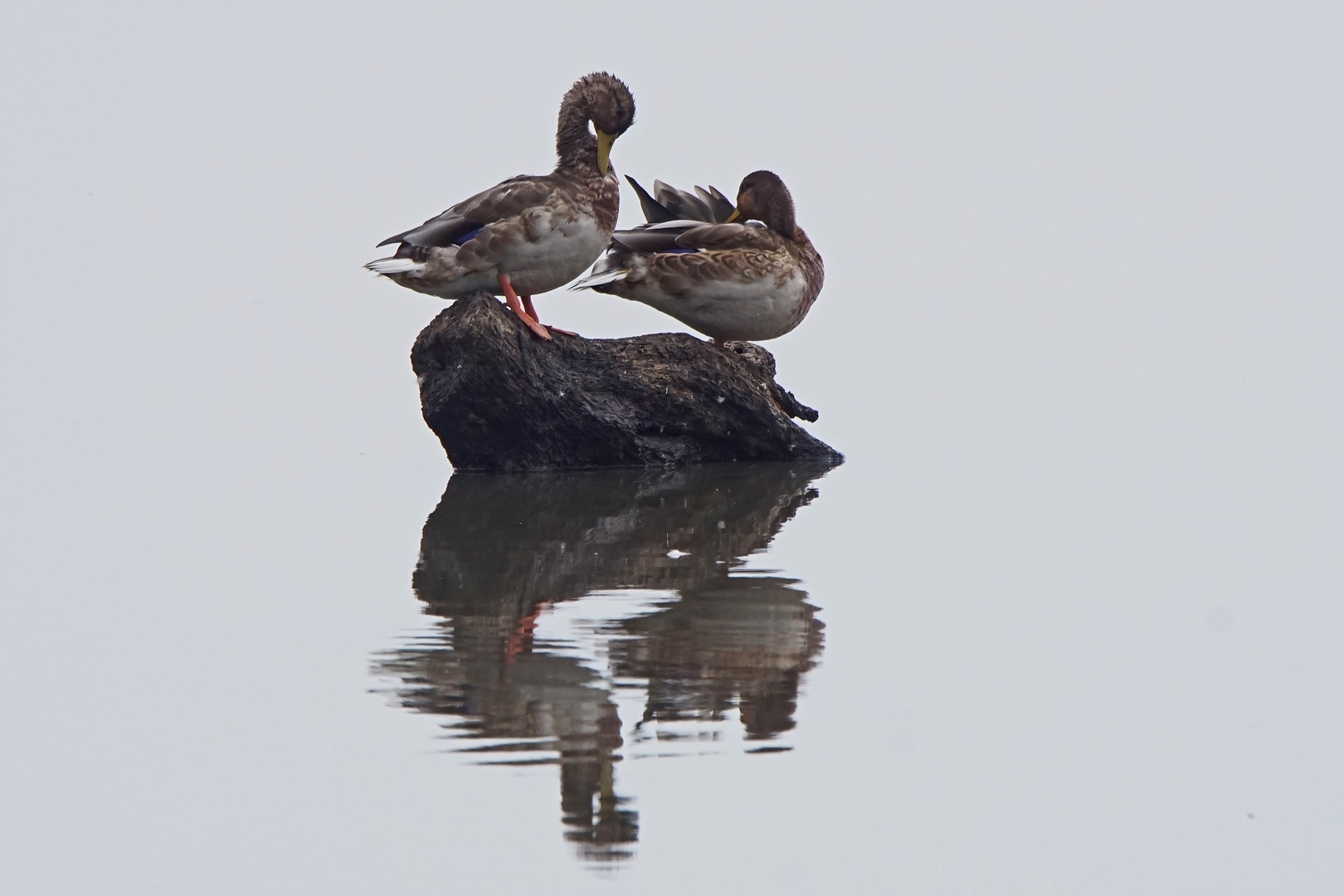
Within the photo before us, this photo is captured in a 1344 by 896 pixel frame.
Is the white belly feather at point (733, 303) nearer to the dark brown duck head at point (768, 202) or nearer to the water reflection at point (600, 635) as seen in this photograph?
the dark brown duck head at point (768, 202)

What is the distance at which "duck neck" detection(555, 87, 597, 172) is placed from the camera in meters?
11.0

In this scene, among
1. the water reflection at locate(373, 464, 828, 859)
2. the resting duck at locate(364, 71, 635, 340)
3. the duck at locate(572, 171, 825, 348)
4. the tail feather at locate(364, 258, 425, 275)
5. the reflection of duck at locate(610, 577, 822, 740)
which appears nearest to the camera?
the water reflection at locate(373, 464, 828, 859)

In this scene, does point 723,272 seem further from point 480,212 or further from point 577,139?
point 480,212

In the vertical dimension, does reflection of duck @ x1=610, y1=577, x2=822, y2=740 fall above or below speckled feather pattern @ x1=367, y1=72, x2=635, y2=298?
below

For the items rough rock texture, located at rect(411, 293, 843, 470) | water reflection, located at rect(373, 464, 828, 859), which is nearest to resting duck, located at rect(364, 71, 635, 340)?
rough rock texture, located at rect(411, 293, 843, 470)

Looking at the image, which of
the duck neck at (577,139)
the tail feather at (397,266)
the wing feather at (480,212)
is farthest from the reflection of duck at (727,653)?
the duck neck at (577,139)

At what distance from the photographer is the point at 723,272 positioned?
11047mm

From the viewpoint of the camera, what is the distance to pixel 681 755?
543cm

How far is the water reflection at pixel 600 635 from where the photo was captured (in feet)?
18.1

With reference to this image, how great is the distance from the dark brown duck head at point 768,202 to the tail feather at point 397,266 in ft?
8.13

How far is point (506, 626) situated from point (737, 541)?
Result: 2.20 meters

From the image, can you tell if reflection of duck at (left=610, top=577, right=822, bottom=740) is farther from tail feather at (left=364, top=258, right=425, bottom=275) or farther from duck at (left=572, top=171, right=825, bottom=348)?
tail feather at (left=364, top=258, right=425, bottom=275)

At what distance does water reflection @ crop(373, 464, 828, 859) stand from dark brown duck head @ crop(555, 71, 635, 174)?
2.31 m

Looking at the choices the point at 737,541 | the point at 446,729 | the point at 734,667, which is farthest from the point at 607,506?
the point at 446,729
